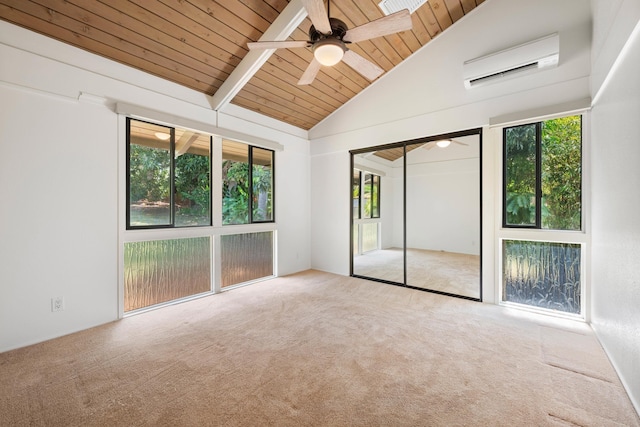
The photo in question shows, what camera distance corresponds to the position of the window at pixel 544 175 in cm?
296

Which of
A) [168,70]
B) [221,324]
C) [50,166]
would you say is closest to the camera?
[50,166]

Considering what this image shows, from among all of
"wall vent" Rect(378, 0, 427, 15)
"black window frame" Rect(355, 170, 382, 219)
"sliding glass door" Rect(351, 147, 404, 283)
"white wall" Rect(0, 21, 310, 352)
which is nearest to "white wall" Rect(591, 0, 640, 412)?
"wall vent" Rect(378, 0, 427, 15)

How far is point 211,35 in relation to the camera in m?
2.98

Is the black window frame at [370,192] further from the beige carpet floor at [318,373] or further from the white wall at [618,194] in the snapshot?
the white wall at [618,194]

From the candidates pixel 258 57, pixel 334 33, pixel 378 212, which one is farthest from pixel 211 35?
pixel 378 212

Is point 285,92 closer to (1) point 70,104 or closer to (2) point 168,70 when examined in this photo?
(2) point 168,70

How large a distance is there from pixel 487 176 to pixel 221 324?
Answer: 12.3 ft

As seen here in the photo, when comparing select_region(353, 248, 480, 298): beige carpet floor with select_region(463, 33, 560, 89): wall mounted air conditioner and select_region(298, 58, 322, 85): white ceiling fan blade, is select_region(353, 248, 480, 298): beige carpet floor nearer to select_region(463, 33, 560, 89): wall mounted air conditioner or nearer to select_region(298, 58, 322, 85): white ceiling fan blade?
select_region(463, 33, 560, 89): wall mounted air conditioner

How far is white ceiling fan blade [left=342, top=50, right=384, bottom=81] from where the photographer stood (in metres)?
2.69

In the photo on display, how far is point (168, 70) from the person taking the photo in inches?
127

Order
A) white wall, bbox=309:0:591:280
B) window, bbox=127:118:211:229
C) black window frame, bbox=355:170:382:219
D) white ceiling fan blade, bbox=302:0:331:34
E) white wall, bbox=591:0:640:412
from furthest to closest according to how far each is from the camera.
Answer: black window frame, bbox=355:170:382:219
window, bbox=127:118:211:229
white wall, bbox=309:0:591:280
white ceiling fan blade, bbox=302:0:331:34
white wall, bbox=591:0:640:412

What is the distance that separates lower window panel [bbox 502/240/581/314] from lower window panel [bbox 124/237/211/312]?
165 inches

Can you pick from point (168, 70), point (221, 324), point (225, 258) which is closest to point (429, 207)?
point (225, 258)

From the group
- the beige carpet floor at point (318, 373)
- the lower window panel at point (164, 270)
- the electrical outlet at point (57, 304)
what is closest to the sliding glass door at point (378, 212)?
the beige carpet floor at point (318, 373)
